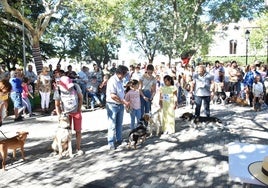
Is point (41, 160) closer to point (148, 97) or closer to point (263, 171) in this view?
point (148, 97)

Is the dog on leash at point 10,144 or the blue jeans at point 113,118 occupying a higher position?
the blue jeans at point 113,118

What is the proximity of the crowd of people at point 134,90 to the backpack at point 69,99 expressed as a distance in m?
0.03

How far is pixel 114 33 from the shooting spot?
37438mm

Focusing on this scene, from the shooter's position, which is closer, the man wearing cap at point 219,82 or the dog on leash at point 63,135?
the dog on leash at point 63,135

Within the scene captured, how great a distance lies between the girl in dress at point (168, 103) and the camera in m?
9.05

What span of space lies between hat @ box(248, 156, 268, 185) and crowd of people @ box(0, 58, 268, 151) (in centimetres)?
481

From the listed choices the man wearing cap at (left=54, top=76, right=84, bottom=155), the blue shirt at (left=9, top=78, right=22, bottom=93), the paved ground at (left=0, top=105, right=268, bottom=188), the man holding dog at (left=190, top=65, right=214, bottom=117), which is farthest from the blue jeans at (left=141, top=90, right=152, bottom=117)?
the blue shirt at (left=9, top=78, right=22, bottom=93)

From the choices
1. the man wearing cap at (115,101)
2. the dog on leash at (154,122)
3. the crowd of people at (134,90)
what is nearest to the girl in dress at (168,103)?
the crowd of people at (134,90)

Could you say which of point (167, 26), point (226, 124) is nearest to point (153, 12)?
point (167, 26)

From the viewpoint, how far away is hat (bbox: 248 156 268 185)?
101 inches

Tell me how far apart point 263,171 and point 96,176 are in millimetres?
4050

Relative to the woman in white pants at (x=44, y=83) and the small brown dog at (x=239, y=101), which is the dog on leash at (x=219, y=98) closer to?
the small brown dog at (x=239, y=101)

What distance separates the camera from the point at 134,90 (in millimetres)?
8586

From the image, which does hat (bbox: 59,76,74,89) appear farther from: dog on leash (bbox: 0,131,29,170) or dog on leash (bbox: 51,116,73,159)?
dog on leash (bbox: 0,131,29,170)
